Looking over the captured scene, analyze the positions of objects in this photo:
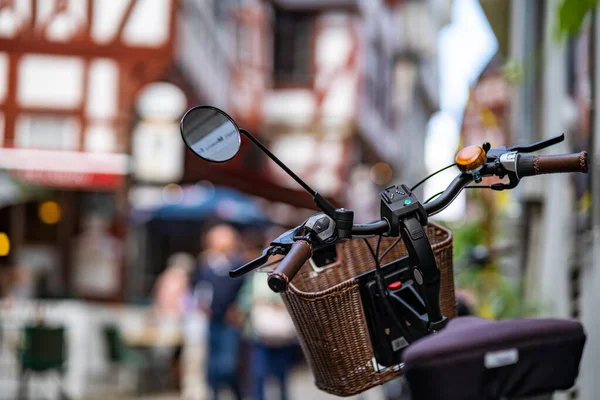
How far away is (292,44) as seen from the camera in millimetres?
26781

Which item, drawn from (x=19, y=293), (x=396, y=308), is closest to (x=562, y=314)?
(x=396, y=308)

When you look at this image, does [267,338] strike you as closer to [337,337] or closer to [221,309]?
[221,309]

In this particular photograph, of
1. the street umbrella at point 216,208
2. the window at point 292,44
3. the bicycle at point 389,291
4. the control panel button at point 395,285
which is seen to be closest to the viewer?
the bicycle at point 389,291

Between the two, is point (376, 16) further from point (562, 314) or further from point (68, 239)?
point (562, 314)

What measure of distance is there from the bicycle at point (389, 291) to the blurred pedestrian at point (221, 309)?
6249mm

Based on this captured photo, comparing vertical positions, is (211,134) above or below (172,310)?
above

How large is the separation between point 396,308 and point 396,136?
33911 mm

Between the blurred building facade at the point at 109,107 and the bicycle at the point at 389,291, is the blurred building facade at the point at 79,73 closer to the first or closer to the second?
the blurred building facade at the point at 109,107

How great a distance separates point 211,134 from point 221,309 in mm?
6563

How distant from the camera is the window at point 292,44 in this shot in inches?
1038

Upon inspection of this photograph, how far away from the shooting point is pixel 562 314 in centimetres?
647

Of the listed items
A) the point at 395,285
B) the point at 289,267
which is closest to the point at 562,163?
the point at 395,285

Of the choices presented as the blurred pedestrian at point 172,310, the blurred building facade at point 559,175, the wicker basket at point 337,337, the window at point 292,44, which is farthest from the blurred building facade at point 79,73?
the wicker basket at point 337,337

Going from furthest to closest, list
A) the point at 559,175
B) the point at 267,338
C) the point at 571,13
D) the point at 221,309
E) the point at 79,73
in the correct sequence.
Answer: the point at 79,73 < the point at 267,338 < the point at 221,309 < the point at 559,175 < the point at 571,13
